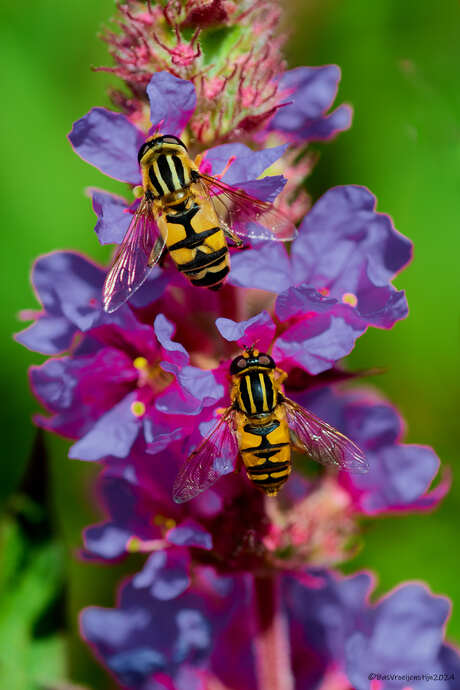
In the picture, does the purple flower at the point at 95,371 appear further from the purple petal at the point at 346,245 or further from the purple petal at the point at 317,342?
the purple petal at the point at 346,245

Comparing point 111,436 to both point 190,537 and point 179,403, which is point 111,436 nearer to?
point 179,403

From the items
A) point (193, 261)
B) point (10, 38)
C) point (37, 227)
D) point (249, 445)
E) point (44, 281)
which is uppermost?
point (10, 38)

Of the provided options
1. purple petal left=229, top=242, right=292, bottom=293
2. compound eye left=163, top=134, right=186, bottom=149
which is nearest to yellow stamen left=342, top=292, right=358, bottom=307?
purple petal left=229, top=242, right=292, bottom=293

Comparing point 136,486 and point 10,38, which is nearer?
point 136,486

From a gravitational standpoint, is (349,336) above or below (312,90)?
below

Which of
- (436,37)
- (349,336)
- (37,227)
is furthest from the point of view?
(37,227)

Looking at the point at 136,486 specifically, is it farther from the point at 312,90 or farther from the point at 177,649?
the point at 312,90

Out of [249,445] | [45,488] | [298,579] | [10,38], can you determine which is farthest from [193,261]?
[10,38]

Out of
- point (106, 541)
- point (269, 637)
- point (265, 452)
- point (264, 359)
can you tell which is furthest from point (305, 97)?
point (269, 637)
